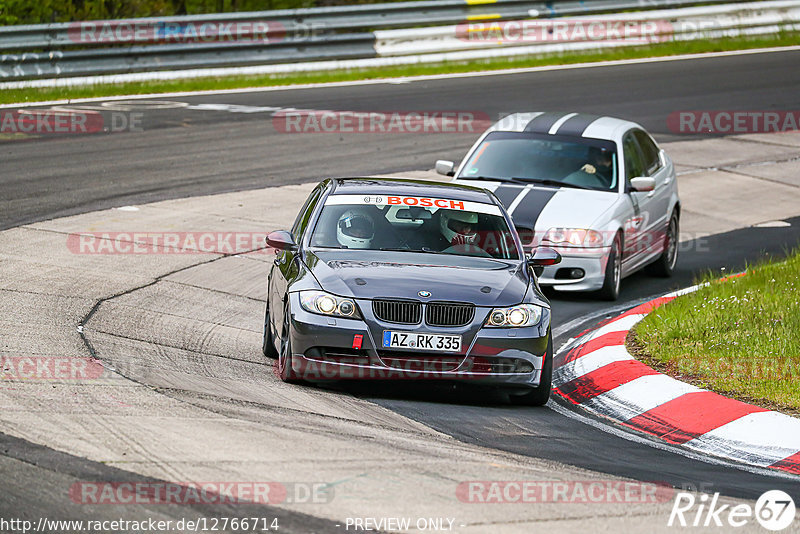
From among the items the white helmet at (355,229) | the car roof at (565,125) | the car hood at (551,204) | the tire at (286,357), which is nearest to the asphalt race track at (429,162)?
the tire at (286,357)

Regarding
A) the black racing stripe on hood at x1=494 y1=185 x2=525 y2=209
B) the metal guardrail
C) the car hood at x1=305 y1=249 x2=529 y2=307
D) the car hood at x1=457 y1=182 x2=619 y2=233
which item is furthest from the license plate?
the metal guardrail

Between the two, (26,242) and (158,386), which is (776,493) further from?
(26,242)

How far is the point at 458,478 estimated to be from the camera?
19.2 feet

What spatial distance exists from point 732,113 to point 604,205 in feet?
39.2

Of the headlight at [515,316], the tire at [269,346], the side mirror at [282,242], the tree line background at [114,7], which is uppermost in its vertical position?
the tree line background at [114,7]

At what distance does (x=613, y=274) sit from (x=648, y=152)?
8.01 feet

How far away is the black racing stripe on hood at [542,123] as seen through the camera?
538 inches

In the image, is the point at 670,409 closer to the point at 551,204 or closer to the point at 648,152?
the point at 551,204

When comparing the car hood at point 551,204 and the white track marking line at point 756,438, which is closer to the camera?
the white track marking line at point 756,438

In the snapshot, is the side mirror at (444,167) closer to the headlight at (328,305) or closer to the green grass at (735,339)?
the green grass at (735,339)

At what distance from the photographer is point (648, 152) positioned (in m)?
14.2

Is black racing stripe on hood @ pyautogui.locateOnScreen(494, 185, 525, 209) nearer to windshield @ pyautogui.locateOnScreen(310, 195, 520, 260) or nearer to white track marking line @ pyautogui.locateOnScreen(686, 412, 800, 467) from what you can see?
windshield @ pyautogui.locateOnScreen(310, 195, 520, 260)

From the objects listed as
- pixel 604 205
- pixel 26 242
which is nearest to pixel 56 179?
pixel 26 242

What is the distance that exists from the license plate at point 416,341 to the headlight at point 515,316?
323 mm
